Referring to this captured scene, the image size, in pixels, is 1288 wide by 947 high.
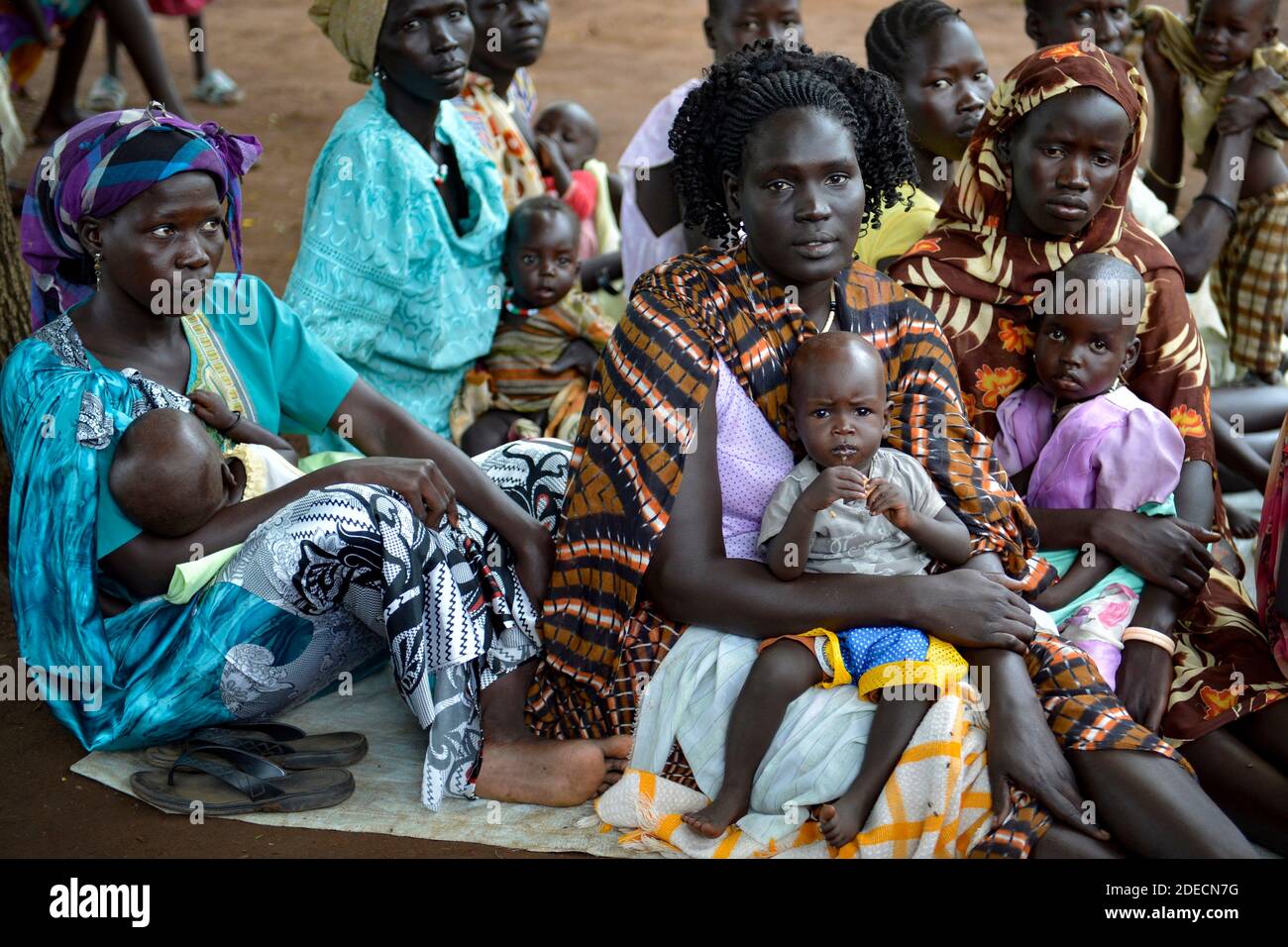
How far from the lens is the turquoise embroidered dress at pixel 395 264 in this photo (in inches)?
172

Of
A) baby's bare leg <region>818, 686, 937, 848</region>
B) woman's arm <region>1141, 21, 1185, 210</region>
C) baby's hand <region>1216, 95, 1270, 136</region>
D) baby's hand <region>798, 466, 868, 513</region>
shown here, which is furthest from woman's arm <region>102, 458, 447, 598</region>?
woman's arm <region>1141, 21, 1185, 210</region>

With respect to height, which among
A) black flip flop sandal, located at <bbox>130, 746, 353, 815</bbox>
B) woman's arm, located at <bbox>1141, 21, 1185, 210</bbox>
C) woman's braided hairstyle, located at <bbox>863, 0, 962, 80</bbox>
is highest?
woman's braided hairstyle, located at <bbox>863, 0, 962, 80</bbox>

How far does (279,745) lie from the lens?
10.7ft

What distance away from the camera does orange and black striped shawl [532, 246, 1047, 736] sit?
9.95ft

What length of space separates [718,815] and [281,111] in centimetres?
664

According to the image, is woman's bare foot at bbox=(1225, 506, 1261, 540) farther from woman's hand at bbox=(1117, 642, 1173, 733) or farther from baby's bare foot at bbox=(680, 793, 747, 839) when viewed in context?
baby's bare foot at bbox=(680, 793, 747, 839)

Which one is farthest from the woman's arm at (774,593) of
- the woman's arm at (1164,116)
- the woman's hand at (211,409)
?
the woman's arm at (1164,116)

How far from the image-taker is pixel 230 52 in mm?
9680

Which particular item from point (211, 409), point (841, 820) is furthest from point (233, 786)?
point (841, 820)

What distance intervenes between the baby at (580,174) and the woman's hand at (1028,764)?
3143 mm

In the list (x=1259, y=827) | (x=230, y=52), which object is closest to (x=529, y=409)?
(x=1259, y=827)

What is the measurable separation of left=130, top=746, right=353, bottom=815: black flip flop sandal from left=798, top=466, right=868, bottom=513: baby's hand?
1.23m

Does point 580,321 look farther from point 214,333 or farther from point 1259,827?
point 1259,827

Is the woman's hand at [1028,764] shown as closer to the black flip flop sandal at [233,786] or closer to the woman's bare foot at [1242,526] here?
the black flip flop sandal at [233,786]
